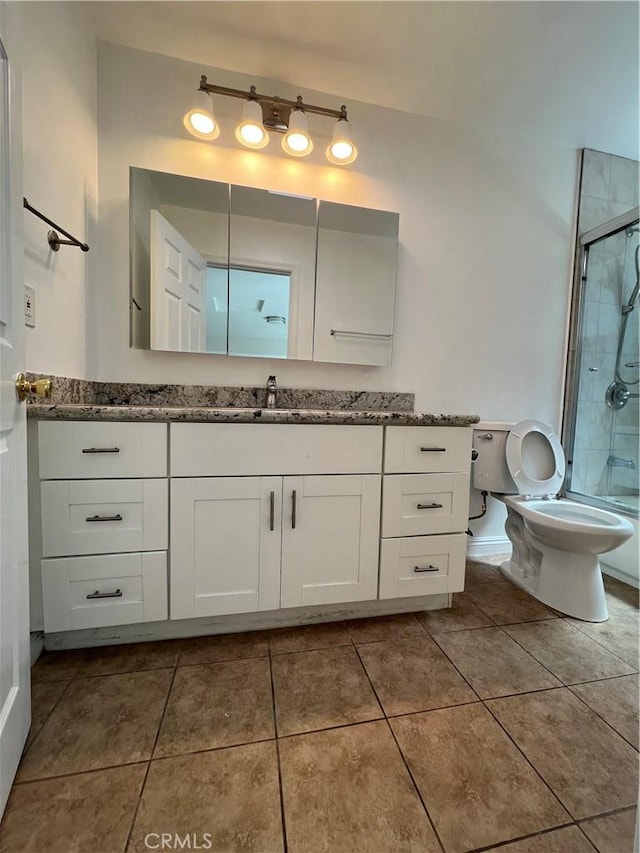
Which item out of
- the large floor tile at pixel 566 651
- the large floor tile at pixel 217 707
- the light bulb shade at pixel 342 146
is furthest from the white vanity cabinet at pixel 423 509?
the light bulb shade at pixel 342 146

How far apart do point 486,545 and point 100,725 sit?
6.41 ft

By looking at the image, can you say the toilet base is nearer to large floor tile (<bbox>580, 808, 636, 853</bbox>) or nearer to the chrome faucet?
large floor tile (<bbox>580, 808, 636, 853</bbox>)

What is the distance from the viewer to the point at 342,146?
1600 mm

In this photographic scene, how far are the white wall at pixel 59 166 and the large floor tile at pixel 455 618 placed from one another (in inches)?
68.6

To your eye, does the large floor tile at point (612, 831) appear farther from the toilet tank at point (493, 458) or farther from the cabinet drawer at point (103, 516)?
the cabinet drawer at point (103, 516)

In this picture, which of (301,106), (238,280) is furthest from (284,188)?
(238,280)

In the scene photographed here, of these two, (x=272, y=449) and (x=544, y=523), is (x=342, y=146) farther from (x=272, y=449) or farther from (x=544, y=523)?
(x=544, y=523)

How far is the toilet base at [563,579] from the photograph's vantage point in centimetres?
147

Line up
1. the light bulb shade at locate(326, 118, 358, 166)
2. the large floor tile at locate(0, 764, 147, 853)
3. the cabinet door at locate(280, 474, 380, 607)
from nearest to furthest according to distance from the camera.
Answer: the large floor tile at locate(0, 764, 147, 853) < the cabinet door at locate(280, 474, 380, 607) < the light bulb shade at locate(326, 118, 358, 166)

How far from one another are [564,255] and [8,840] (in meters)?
3.10

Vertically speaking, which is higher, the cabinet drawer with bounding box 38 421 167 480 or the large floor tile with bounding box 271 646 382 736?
the cabinet drawer with bounding box 38 421 167 480

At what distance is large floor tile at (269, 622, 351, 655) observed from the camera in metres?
1.25

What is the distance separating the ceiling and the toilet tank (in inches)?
62.3

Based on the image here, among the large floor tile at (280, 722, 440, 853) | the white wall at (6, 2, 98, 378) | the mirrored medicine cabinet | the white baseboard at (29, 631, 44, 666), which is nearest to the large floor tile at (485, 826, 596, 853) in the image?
the large floor tile at (280, 722, 440, 853)
